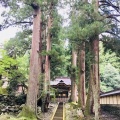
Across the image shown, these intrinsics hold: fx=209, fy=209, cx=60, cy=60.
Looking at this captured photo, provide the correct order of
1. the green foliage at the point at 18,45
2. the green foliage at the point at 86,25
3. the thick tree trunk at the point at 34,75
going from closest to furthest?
the green foliage at the point at 86,25
the thick tree trunk at the point at 34,75
the green foliage at the point at 18,45

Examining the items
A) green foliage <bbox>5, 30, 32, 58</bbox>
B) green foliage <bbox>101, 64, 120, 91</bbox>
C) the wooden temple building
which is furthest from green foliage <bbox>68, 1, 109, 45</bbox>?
green foliage <bbox>101, 64, 120, 91</bbox>

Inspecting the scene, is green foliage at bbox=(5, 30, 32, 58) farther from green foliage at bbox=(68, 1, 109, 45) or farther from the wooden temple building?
green foliage at bbox=(68, 1, 109, 45)

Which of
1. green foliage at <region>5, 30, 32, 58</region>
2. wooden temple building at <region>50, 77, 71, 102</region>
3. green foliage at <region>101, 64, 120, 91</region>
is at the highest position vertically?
green foliage at <region>5, 30, 32, 58</region>

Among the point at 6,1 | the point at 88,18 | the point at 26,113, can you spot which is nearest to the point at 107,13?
the point at 88,18

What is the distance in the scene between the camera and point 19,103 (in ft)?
60.2

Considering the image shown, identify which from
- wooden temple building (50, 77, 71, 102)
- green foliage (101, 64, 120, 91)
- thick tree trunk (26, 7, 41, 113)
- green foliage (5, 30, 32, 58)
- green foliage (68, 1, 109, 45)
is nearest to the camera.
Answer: green foliage (68, 1, 109, 45)

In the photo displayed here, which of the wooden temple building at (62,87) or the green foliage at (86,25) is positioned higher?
the green foliage at (86,25)

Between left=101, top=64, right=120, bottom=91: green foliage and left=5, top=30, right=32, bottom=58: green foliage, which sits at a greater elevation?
left=5, top=30, right=32, bottom=58: green foliage

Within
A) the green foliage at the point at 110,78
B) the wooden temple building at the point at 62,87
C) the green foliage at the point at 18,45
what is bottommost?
the wooden temple building at the point at 62,87

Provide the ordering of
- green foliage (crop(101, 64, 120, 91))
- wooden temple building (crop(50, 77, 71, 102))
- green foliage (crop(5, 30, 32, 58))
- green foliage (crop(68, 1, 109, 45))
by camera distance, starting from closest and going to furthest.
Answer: green foliage (crop(68, 1, 109, 45))
green foliage (crop(5, 30, 32, 58))
wooden temple building (crop(50, 77, 71, 102))
green foliage (crop(101, 64, 120, 91))

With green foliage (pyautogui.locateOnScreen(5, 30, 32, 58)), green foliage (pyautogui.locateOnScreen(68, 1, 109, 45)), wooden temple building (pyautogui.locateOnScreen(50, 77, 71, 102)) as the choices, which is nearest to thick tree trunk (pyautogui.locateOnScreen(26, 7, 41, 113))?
green foliage (pyautogui.locateOnScreen(68, 1, 109, 45))

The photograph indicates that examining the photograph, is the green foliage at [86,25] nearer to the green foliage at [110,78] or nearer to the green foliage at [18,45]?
the green foliage at [18,45]

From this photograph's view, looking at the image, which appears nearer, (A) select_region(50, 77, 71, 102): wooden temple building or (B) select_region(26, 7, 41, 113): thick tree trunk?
(B) select_region(26, 7, 41, 113): thick tree trunk

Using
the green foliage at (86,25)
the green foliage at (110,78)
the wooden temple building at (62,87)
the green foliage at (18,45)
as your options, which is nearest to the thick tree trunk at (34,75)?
the green foliage at (86,25)
